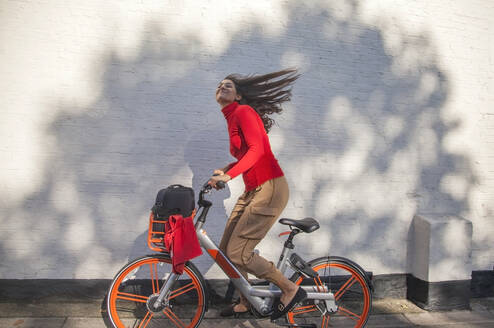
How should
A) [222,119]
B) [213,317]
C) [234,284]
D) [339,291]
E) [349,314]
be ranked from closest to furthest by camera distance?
[234,284]
[339,291]
[349,314]
[213,317]
[222,119]

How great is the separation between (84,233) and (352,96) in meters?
3.06

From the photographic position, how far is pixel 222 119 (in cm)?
382

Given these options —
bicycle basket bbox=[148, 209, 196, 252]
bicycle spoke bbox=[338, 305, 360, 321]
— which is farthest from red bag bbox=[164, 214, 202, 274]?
bicycle spoke bbox=[338, 305, 360, 321]

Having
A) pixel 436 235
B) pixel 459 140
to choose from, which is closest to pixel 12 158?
pixel 436 235

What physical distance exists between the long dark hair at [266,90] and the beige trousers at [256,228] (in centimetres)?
74

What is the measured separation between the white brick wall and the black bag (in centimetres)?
96

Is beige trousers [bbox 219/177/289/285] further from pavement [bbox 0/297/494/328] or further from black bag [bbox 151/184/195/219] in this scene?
pavement [bbox 0/297/494/328]

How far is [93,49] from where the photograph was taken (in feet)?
12.0

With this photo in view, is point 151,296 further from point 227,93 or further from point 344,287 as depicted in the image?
point 227,93

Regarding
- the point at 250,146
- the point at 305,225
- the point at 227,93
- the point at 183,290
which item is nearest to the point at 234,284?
the point at 183,290

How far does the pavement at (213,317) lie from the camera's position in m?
3.41

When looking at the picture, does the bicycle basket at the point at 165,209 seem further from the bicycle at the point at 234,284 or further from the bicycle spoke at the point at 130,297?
the bicycle spoke at the point at 130,297

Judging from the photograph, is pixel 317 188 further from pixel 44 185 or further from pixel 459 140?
pixel 44 185

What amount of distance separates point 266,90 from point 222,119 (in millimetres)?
559
